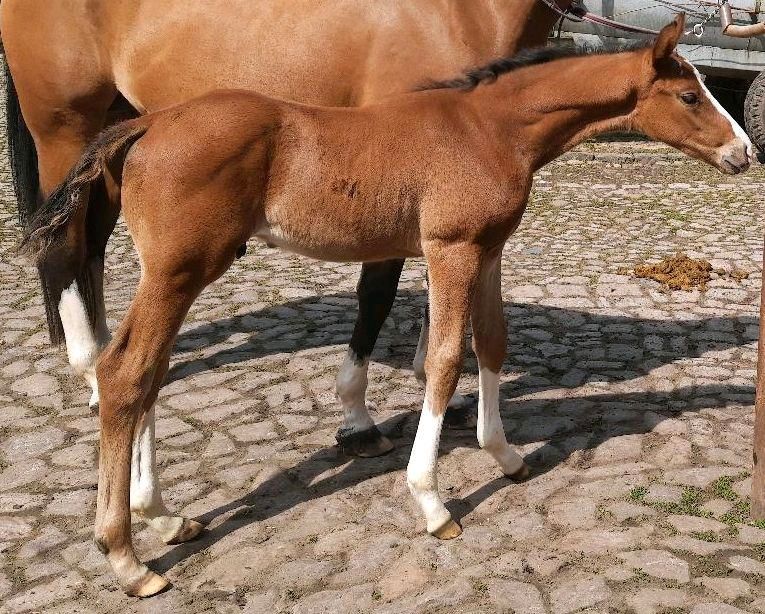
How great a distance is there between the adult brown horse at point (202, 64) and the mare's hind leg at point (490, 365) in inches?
23.2

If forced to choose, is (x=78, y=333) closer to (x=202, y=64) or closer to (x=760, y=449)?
(x=202, y=64)

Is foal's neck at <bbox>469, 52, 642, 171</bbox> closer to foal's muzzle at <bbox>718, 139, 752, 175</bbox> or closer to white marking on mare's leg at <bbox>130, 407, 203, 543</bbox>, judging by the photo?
foal's muzzle at <bbox>718, 139, 752, 175</bbox>

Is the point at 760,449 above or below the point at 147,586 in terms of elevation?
above

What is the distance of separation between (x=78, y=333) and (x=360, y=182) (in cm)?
222

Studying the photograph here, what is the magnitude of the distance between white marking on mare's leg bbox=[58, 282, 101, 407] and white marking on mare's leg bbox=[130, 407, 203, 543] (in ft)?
4.97

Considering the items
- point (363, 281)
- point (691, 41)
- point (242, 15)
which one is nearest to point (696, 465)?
point (363, 281)

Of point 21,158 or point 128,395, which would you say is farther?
point 21,158

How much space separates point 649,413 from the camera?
16.2 ft

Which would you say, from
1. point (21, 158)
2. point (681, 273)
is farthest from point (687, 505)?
point (21, 158)

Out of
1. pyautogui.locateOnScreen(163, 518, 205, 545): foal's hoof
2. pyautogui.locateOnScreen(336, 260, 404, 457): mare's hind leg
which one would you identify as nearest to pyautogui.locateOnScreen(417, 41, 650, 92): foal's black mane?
pyautogui.locateOnScreen(336, 260, 404, 457): mare's hind leg

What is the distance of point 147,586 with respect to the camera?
3.52m

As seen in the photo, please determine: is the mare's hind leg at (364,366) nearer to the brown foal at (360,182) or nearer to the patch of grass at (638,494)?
the brown foal at (360,182)

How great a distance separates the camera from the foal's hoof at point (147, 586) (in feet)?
11.5

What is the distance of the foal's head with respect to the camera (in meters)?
3.81
